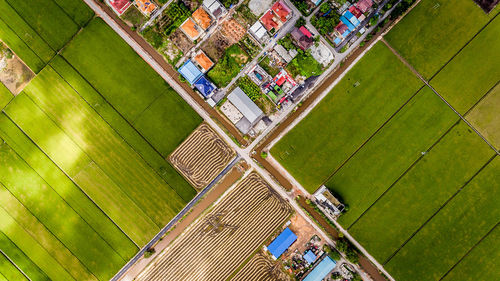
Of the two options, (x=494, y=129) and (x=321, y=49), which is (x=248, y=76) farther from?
(x=494, y=129)

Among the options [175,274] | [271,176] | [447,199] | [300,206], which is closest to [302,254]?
[300,206]

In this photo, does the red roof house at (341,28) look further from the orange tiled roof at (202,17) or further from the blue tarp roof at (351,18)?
the orange tiled roof at (202,17)

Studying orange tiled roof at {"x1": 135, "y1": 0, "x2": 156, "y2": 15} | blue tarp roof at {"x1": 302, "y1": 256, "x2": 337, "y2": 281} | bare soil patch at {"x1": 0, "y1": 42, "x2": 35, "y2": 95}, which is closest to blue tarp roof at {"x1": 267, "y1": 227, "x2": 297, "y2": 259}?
blue tarp roof at {"x1": 302, "y1": 256, "x2": 337, "y2": 281}

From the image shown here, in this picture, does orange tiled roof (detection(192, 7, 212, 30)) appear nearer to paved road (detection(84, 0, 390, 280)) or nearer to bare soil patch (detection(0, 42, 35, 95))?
paved road (detection(84, 0, 390, 280))

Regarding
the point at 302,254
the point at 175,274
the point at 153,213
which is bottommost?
the point at 302,254

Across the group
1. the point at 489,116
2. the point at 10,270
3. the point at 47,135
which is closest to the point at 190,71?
the point at 47,135

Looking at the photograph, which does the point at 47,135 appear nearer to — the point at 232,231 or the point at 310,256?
the point at 232,231

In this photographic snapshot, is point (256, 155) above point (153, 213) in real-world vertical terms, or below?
below
